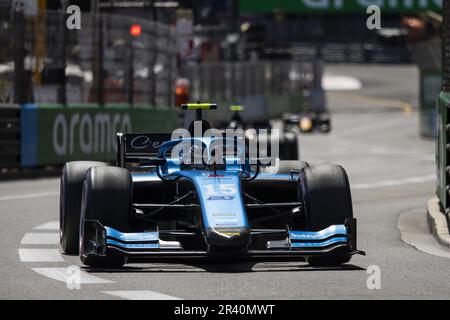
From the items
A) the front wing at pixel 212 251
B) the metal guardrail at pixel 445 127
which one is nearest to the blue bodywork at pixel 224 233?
the front wing at pixel 212 251

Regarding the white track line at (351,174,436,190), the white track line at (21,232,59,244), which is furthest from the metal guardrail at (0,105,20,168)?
the white track line at (21,232,59,244)

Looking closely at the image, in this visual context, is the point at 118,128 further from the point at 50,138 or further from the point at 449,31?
the point at 449,31

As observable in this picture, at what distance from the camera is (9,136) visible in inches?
1035

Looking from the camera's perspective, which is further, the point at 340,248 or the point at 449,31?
the point at 449,31

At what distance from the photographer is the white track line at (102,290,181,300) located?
32.2 feet

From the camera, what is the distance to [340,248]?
11742 mm

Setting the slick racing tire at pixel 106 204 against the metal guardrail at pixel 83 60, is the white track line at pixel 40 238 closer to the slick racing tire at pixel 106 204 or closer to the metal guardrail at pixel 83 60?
the slick racing tire at pixel 106 204

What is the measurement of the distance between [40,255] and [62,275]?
1735 mm

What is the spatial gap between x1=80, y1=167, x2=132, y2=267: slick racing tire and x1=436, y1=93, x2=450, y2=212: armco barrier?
15.0ft

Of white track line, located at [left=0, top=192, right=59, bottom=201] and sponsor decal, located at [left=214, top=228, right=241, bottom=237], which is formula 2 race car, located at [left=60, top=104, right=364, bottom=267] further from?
white track line, located at [left=0, top=192, right=59, bottom=201]

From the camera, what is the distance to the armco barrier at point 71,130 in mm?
26938

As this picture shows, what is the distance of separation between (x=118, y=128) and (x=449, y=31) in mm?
13970
